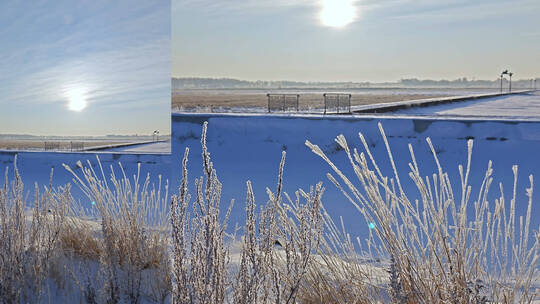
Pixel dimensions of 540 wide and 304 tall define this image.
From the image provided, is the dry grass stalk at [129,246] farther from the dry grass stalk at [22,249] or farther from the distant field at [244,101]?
the distant field at [244,101]

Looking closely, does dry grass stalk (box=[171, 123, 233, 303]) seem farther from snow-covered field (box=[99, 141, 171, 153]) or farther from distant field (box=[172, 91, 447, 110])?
distant field (box=[172, 91, 447, 110])

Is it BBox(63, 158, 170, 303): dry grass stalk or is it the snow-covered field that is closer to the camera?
BBox(63, 158, 170, 303): dry grass stalk

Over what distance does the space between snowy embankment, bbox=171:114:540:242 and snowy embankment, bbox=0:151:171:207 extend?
1437 millimetres

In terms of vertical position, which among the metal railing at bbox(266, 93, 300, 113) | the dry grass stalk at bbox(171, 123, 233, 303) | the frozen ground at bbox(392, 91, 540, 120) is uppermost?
the metal railing at bbox(266, 93, 300, 113)

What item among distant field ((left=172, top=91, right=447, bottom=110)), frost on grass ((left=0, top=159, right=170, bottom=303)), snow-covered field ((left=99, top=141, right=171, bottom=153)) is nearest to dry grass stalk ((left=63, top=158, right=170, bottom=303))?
frost on grass ((left=0, top=159, right=170, bottom=303))

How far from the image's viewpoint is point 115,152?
8.96ft

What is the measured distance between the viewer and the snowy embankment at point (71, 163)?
2.70 m

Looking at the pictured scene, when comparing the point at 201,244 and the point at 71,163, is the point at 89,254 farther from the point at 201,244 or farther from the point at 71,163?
the point at 71,163

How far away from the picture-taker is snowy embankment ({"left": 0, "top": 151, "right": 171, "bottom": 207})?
8.87ft

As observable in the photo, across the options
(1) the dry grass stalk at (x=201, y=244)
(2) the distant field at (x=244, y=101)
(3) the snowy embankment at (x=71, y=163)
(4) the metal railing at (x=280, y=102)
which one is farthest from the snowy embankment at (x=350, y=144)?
(2) the distant field at (x=244, y=101)

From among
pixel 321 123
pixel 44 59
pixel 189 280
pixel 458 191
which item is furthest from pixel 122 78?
pixel 321 123

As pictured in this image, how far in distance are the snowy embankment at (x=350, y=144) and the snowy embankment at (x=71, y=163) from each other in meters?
1.44

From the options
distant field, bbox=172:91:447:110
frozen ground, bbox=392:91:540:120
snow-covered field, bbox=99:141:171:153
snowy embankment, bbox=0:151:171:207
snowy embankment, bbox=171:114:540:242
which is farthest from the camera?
distant field, bbox=172:91:447:110

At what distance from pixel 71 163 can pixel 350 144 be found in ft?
10.2
